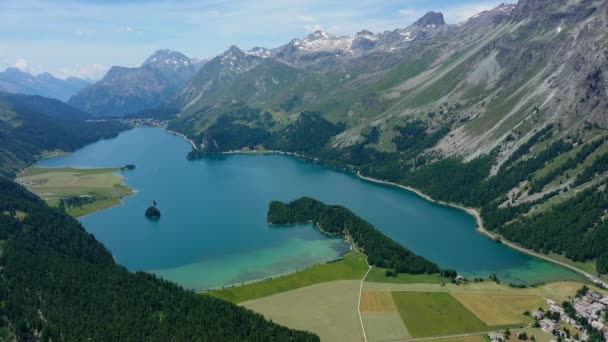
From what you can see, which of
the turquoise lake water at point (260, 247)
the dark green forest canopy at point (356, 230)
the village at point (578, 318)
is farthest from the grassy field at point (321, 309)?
the village at point (578, 318)

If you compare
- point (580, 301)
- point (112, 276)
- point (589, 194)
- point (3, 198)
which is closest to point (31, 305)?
point (112, 276)

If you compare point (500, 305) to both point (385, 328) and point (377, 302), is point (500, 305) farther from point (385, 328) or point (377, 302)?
point (385, 328)

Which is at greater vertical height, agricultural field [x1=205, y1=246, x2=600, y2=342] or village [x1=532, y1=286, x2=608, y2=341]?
village [x1=532, y1=286, x2=608, y2=341]

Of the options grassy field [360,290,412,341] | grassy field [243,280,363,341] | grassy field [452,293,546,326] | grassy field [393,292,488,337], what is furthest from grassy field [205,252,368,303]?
grassy field [452,293,546,326]

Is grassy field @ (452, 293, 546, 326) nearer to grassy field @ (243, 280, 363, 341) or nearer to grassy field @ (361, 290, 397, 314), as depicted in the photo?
grassy field @ (361, 290, 397, 314)

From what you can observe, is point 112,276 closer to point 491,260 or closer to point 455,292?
point 455,292
